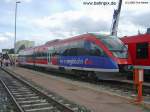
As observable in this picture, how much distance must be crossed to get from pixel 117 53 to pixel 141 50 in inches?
131

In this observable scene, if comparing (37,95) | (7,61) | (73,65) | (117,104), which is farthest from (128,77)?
(7,61)

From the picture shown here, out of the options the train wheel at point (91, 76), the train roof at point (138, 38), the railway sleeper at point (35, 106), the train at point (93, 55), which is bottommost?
the railway sleeper at point (35, 106)

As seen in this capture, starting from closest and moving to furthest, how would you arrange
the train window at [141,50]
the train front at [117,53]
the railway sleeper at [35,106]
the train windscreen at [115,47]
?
1. the railway sleeper at [35,106]
2. the train front at [117,53]
3. the train windscreen at [115,47]
4. the train window at [141,50]

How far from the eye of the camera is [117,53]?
2177 centimetres

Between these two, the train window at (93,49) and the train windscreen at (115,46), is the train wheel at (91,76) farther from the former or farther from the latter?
the train windscreen at (115,46)

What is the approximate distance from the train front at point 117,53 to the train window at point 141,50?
2.10 m

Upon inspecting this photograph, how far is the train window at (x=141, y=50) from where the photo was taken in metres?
24.0

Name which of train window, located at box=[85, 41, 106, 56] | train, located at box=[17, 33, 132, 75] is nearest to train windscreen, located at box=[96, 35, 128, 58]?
train, located at box=[17, 33, 132, 75]

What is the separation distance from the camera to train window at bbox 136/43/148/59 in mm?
23969

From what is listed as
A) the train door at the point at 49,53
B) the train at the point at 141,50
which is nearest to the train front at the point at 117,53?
the train at the point at 141,50

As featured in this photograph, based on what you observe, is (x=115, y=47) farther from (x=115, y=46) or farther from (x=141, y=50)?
(x=141, y=50)

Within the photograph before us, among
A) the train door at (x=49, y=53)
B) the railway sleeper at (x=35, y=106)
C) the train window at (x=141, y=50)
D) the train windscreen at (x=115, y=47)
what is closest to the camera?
the railway sleeper at (x=35, y=106)

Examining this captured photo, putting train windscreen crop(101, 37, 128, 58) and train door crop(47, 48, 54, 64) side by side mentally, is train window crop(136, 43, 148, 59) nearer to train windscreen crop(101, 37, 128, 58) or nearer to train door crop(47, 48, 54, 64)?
train windscreen crop(101, 37, 128, 58)

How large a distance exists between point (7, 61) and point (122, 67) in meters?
43.6
